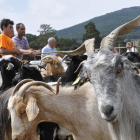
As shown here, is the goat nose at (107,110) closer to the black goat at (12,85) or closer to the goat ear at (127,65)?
the goat ear at (127,65)

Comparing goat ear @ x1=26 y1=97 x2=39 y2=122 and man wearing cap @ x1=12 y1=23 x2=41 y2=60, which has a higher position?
man wearing cap @ x1=12 y1=23 x2=41 y2=60

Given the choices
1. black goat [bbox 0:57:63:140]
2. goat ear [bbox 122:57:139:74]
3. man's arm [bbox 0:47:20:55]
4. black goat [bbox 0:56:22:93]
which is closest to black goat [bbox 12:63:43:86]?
black goat [bbox 0:57:63:140]

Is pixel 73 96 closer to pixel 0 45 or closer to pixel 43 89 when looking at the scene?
pixel 43 89

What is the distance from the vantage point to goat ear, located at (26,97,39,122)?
240 cm

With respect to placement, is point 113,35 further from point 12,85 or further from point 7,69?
point 7,69

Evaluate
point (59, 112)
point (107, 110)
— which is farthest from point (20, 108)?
point (107, 110)

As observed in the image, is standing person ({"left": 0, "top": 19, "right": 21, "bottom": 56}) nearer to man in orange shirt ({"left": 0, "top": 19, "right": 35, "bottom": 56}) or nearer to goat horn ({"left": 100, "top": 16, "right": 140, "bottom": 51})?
man in orange shirt ({"left": 0, "top": 19, "right": 35, "bottom": 56})

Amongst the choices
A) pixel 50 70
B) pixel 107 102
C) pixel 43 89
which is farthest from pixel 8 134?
pixel 50 70

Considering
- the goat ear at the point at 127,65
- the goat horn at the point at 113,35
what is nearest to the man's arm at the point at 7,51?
the goat horn at the point at 113,35

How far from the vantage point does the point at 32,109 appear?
2.47 meters

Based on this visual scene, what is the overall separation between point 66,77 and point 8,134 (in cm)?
232

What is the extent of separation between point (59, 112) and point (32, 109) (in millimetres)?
452

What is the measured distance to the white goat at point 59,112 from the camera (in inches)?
103

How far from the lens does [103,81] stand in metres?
1.82
